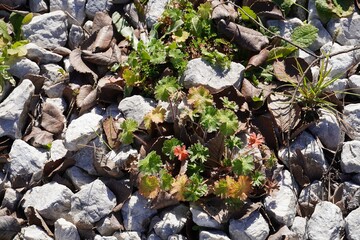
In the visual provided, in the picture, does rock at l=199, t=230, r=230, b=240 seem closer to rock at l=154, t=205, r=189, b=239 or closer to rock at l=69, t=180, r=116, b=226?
rock at l=154, t=205, r=189, b=239

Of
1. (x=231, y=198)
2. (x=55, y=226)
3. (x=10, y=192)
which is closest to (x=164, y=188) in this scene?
(x=231, y=198)

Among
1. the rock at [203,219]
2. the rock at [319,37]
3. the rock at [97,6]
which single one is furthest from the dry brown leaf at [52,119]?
the rock at [319,37]

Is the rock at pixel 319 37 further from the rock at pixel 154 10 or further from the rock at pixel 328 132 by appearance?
the rock at pixel 154 10

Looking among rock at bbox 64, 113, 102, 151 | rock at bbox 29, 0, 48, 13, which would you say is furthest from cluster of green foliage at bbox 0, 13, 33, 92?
rock at bbox 64, 113, 102, 151

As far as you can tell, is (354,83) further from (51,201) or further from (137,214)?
(51,201)

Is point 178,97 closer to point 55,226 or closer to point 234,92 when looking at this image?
point 234,92
